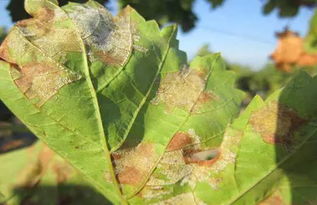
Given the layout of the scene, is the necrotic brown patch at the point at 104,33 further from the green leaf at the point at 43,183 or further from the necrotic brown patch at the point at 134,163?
the green leaf at the point at 43,183

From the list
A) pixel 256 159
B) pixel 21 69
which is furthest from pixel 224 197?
pixel 21 69

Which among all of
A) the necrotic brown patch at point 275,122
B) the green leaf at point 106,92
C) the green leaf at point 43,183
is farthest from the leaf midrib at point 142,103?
the green leaf at point 43,183

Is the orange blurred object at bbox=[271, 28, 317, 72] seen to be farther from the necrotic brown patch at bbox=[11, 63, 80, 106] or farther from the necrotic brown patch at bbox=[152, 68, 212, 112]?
the necrotic brown patch at bbox=[11, 63, 80, 106]

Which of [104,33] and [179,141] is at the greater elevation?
[104,33]

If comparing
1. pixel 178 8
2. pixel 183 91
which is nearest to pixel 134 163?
pixel 183 91

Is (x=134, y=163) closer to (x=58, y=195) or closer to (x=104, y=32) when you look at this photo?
(x=104, y=32)

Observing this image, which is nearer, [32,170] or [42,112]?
[42,112]

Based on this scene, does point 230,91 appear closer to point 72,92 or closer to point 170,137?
point 170,137

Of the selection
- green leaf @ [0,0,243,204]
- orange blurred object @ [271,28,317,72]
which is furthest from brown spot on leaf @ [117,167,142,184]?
orange blurred object @ [271,28,317,72]
